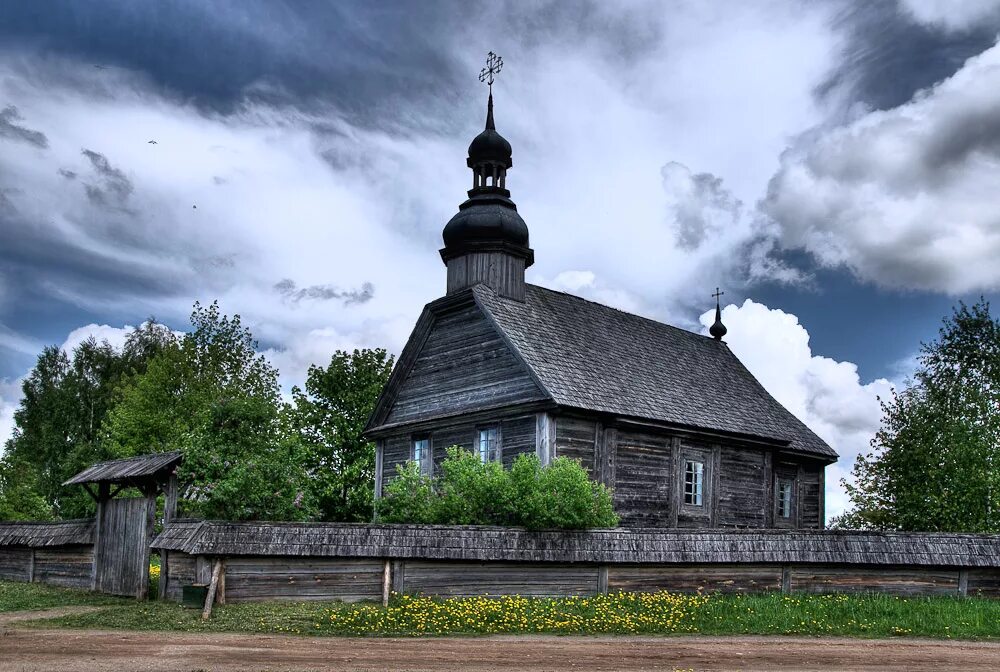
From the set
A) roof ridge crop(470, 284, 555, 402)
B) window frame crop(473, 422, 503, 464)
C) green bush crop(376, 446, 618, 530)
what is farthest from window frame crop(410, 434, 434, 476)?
green bush crop(376, 446, 618, 530)

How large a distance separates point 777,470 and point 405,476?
14.7m

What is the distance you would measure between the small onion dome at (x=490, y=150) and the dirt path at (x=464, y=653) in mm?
17325

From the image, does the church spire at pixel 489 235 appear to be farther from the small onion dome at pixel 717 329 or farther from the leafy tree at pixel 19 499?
the leafy tree at pixel 19 499

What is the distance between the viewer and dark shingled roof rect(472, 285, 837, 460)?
2481 cm

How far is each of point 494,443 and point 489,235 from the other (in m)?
6.37

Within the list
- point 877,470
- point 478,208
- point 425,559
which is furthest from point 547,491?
point 877,470

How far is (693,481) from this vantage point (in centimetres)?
2689

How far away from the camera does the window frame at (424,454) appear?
27.1 m

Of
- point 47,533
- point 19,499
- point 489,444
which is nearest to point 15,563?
point 47,533

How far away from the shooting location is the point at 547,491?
1911 cm

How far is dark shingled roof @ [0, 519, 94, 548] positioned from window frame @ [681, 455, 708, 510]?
601 inches

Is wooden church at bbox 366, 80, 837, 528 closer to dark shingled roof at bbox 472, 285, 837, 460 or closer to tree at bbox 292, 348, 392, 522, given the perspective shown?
dark shingled roof at bbox 472, 285, 837, 460

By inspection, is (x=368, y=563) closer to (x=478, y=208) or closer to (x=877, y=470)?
(x=478, y=208)

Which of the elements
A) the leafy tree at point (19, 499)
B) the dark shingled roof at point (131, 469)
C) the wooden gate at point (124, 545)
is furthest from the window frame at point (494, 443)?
the leafy tree at point (19, 499)
